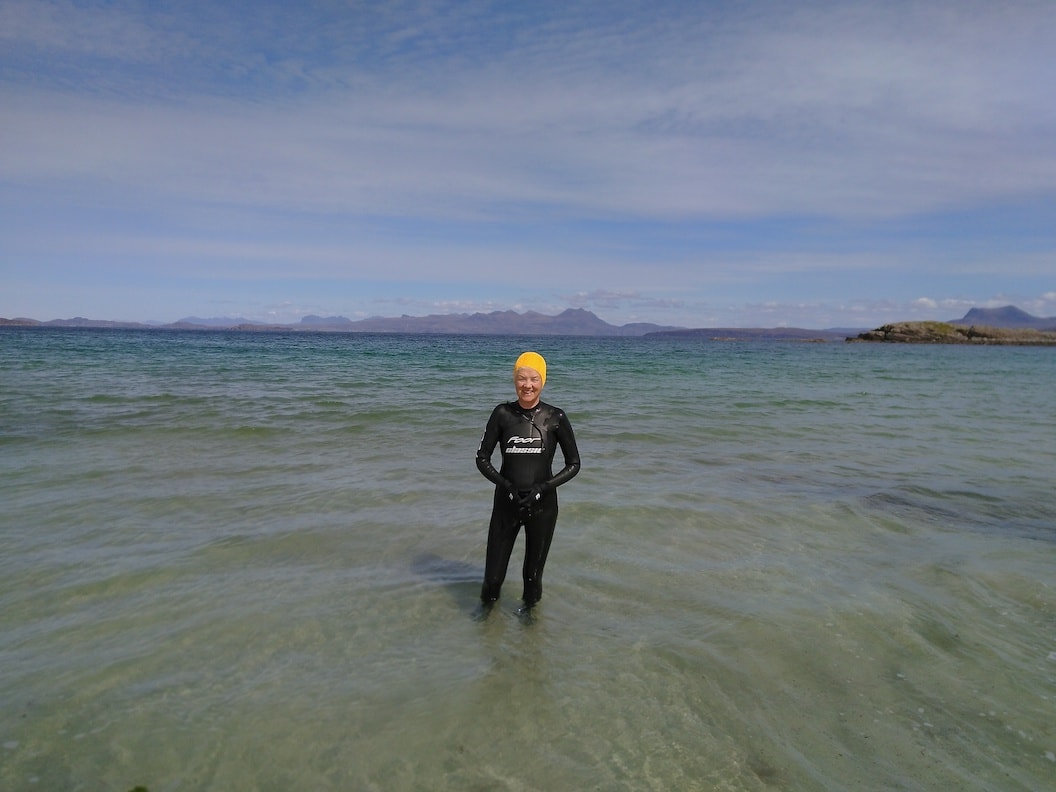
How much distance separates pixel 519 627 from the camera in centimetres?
568

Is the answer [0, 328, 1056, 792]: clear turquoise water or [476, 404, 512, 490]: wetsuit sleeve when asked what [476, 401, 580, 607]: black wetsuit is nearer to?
[476, 404, 512, 490]: wetsuit sleeve

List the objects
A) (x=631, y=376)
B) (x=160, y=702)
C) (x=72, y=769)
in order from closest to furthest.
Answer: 1. (x=72, y=769)
2. (x=160, y=702)
3. (x=631, y=376)

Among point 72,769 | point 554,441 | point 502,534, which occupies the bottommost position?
point 72,769

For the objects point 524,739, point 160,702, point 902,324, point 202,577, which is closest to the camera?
point 524,739

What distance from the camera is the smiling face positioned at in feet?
17.7

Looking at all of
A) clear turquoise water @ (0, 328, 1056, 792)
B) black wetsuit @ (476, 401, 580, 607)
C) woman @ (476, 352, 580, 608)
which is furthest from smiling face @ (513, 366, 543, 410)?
clear turquoise water @ (0, 328, 1056, 792)

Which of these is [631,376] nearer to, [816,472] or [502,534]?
[816,472]

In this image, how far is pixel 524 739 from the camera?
4.17 metres

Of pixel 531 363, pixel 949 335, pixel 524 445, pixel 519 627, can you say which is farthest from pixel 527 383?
pixel 949 335

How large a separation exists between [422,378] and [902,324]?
121 m

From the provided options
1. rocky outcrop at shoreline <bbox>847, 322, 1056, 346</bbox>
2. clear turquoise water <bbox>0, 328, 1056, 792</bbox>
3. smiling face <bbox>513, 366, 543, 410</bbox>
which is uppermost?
rocky outcrop at shoreline <bbox>847, 322, 1056, 346</bbox>

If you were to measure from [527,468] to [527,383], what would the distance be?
746 mm

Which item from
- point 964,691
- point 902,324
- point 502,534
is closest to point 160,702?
point 502,534

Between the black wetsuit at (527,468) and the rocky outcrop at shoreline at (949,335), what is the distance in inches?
5151
